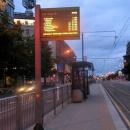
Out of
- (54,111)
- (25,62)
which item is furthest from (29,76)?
→ (54,111)

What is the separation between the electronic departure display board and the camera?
1454 cm

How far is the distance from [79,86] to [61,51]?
113072 millimetres

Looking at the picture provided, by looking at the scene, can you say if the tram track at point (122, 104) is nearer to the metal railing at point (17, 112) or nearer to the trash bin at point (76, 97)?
the trash bin at point (76, 97)

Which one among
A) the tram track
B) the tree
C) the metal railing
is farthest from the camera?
the tree

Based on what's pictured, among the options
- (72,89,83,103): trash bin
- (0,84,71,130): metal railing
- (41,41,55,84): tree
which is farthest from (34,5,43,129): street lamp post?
(41,41,55,84): tree

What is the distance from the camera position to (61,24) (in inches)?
577

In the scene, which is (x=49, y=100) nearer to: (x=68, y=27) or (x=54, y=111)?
(x=54, y=111)

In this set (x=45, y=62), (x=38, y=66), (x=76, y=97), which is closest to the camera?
(x=38, y=66)

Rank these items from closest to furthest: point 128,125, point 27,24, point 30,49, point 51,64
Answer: point 128,125 < point 30,49 < point 51,64 < point 27,24

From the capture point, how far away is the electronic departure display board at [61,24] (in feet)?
47.7

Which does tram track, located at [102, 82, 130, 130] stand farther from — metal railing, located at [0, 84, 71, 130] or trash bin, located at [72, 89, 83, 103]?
metal railing, located at [0, 84, 71, 130]

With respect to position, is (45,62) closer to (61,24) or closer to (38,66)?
(61,24)

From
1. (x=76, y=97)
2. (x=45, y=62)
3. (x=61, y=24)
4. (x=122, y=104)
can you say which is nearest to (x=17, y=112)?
(x=61, y=24)

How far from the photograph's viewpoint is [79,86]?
120 ft
